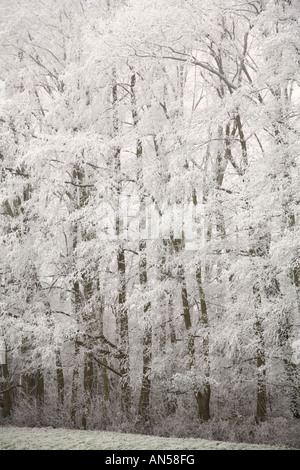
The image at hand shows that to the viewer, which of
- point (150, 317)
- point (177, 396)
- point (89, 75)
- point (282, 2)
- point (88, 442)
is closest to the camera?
point (88, 442)

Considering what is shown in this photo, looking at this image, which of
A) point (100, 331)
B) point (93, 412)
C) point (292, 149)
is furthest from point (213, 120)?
point (93, 412)

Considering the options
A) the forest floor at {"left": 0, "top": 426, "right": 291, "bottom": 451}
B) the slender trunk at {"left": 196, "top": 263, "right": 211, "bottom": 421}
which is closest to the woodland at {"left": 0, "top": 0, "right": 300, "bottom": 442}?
the slender trunk at {"left": 196, "top": 263, "right": 211, "bottom": 421}

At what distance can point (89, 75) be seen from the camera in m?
10.0

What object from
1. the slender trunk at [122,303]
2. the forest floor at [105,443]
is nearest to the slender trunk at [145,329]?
the slender trunk at [122,303]

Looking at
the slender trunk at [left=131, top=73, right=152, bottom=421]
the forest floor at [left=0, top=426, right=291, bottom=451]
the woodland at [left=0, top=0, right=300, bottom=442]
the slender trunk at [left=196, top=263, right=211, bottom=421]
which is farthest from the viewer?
the slender trunk at [left=131, top=73, right=152, bottom=421]

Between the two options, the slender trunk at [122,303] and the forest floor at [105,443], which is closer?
the forest floor at [105,443]

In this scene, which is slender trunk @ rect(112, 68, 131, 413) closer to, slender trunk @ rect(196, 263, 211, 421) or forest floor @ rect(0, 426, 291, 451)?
slender trunk @ rect(196, 263, 211, 421)

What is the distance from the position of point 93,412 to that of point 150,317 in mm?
3662

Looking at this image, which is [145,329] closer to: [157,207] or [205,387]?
[205,387]

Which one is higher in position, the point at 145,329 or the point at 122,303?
the point at 122,303

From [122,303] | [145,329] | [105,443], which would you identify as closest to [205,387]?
[145,329]

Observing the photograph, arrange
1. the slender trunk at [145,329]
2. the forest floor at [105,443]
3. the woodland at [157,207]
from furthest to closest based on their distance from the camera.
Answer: the slender trunk at [145,329] < the woodland at [157,207] < the forest floor at [105,443]

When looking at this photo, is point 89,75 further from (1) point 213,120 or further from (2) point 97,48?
(1) point 213,120

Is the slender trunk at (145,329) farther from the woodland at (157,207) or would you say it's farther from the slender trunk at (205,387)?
the slender trunk at (205,387)
